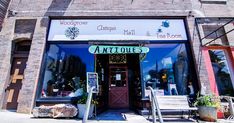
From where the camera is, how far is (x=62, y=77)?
9.04 metres

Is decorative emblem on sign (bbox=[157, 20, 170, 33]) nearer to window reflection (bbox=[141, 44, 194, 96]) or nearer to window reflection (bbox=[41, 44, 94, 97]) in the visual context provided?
window reflection (bbox=[141, 44, 194, 96])

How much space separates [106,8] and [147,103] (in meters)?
4.60

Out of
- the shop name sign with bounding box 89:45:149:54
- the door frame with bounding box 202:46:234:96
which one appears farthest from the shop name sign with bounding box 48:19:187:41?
the door frame with bounding box 202:46:234:96

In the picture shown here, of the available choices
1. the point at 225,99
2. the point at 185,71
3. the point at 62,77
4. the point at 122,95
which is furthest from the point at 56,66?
the point at 225,99

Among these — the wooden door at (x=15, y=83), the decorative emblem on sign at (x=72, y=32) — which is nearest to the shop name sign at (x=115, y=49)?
the decorative emblem on sign at (x=72, y=32)

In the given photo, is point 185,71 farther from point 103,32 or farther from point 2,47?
point 2,47

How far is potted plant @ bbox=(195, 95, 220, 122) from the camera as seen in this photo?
293 inches

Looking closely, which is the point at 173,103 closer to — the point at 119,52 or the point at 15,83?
the point at 119,52

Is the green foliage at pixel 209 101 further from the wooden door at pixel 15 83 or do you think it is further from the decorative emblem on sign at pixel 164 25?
the wooden door at pixel 15 83

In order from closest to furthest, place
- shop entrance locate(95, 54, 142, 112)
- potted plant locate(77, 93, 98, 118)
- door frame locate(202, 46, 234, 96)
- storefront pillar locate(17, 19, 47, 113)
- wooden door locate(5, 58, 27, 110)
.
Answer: potted plant locate(77, 93, 98, 118), storefront pillar locate(17, 19, 47, 113), wooden door locate(5, 58, 27, 110), door frame locate(202, 46, 234, 96), shop entrance locate(95, 54, 142, 112)

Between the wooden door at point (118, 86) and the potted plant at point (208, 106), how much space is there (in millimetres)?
4248

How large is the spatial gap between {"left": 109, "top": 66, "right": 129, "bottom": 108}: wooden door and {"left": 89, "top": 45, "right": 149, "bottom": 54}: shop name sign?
277 cm

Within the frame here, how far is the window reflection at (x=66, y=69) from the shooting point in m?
8.80

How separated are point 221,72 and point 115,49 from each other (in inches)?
188
